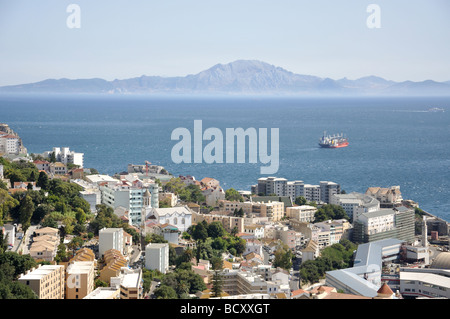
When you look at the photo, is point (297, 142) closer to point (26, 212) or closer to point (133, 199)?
point (133, 199)

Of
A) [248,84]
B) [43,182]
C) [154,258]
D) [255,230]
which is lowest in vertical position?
[255,230]

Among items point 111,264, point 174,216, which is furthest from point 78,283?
point 174,216

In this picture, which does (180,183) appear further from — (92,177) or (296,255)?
(296,255)

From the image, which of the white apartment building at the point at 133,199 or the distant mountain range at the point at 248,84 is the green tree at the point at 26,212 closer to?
the white apartment building at the point at 133,199

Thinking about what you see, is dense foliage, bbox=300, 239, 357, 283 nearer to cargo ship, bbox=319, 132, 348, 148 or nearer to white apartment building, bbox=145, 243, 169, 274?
white apartment building, bbox=145, 243, 169, 274

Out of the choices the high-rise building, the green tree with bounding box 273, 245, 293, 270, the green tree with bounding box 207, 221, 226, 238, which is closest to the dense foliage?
the green tree with bounding box 273, 245, 293, 270

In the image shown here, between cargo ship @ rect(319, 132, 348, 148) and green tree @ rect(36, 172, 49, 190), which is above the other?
green tree @ rect(36, 172, 49, 190)
